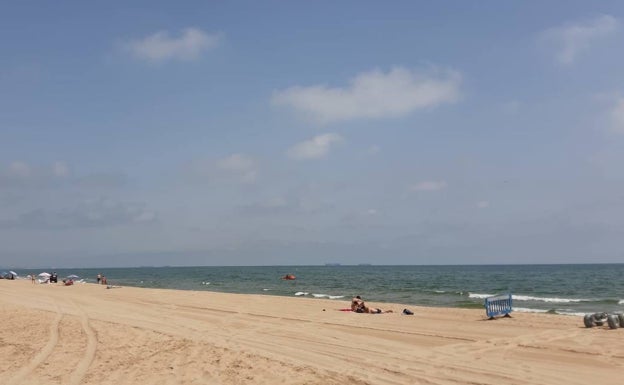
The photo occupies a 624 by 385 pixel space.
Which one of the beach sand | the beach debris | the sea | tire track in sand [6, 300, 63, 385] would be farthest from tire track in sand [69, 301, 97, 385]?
the sea

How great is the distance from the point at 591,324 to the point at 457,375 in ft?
27.0

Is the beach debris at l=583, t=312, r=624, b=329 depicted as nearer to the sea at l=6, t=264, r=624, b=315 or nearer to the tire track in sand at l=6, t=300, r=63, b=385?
the sea at l=6, t=264, r=624, b=315

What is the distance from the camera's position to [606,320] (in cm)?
1492

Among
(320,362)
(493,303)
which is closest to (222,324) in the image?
(320,362)

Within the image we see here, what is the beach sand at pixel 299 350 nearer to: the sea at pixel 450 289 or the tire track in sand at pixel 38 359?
the tire track in sand at pixel 38 359

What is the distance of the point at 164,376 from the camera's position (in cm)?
881

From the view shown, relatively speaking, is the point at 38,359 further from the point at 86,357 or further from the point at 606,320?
the point at 606,320

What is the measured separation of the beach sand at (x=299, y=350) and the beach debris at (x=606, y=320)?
0.33m

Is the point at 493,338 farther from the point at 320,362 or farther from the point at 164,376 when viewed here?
the point at 164,376

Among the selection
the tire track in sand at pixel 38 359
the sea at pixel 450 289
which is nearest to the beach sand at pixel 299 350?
the tire track in sand at pixel 38 359

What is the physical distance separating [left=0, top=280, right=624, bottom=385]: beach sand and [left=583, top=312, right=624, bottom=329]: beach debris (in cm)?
33

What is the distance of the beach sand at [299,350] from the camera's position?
8891 mm

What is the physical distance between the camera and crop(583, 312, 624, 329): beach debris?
46.8 ft

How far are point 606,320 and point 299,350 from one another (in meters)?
9.60
